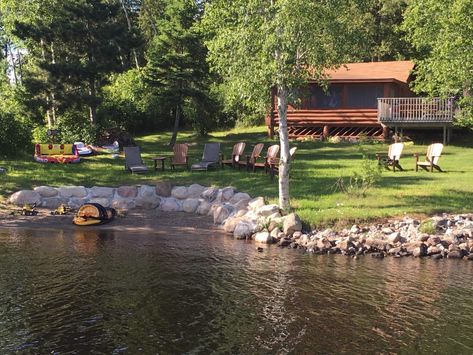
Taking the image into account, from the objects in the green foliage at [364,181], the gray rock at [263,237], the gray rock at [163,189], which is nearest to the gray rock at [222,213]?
the gray rock at [263,237]

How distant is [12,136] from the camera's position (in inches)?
876

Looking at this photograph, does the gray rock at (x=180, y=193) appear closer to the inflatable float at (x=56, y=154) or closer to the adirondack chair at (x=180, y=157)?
the adirondack chair at (x=180, y=157)

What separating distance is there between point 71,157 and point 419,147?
16.6 m

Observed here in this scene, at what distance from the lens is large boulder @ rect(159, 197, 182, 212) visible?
17.0m

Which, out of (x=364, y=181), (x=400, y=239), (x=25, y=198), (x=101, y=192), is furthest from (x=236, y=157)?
(x=400, y=239)

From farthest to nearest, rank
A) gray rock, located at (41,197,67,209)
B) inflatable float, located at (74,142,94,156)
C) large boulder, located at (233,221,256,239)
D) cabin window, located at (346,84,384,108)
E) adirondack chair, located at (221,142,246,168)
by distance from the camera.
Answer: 1. cabin window, located at (346,84,384,108)
2. inflatable float, located at (74,142,94,156)
3. adirondack chair, located at (221,142,246,168)
4. gray rock, located at (41,197,67,209)
5. large boulder, located at (233,221,256,239)

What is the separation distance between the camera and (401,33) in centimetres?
3878

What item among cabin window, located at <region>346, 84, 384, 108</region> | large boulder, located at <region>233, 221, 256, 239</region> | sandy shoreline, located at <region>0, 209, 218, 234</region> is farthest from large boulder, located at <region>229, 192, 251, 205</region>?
cabin window, located at <region>346, 84, 384, 108</region>

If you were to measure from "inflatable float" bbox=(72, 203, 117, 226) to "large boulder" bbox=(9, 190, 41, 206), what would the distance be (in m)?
2.15

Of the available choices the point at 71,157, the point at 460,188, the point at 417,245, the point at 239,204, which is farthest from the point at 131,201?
the point at 460,188

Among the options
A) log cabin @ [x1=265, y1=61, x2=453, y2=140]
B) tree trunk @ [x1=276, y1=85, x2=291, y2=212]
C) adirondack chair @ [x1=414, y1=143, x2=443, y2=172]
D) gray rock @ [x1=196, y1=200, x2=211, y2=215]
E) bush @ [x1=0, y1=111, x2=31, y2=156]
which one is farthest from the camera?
log cabin @ [x1=265, y1=61, x2=453, y2=140]

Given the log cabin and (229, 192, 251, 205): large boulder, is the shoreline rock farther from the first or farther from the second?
the log cabin

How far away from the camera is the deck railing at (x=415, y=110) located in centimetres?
2659

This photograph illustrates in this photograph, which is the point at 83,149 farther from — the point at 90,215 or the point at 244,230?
the point at 244,230
